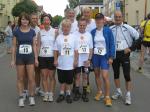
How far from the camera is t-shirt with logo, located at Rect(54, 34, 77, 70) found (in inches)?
345

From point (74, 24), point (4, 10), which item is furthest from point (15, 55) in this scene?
point (4, 10)

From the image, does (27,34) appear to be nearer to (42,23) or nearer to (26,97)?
(42,23)

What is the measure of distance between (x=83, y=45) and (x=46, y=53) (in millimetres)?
809

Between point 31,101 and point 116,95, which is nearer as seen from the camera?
point 31,101

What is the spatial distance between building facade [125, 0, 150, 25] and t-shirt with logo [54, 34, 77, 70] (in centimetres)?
2929

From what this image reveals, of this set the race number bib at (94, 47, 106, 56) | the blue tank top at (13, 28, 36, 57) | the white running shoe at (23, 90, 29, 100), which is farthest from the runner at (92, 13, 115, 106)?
the white running shoe at (23, 90, 29, 100)

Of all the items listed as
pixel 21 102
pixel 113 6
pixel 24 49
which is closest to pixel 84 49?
pixel 24 49

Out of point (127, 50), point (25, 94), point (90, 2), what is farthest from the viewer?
point (90, 2)

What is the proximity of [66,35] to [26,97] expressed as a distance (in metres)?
1.66

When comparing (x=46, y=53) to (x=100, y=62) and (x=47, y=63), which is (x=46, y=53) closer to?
(x=47, y=63)

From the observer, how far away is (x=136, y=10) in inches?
1667

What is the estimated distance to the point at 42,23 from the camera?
364 inches

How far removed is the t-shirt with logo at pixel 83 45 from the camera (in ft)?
29.1

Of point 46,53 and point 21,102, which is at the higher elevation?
point 46,53
